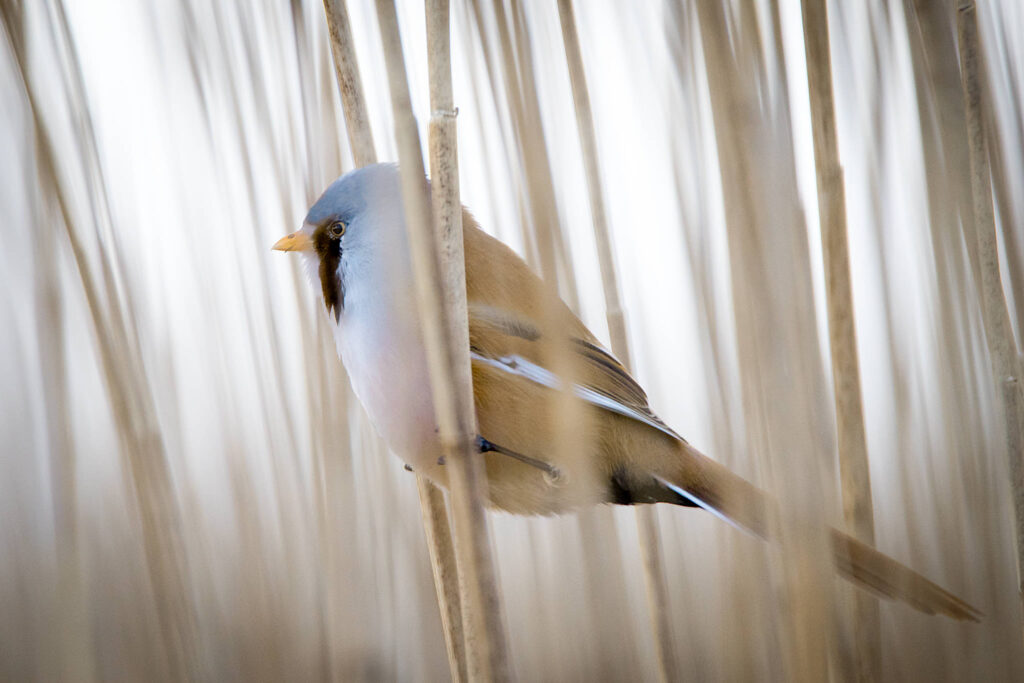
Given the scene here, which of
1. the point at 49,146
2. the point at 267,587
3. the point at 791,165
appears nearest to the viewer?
the point at 791,165

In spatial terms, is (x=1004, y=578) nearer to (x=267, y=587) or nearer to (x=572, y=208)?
(x=572, y=208)

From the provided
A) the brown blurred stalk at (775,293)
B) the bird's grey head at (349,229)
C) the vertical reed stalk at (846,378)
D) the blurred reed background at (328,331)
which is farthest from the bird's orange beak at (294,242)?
the vertical reed stalk at (846,378)

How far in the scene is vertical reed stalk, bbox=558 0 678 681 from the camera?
3.11 feet

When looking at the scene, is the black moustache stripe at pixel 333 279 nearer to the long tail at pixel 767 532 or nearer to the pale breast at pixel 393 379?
the pale breast at pixel 393 379

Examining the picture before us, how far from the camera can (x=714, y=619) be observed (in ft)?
4.02

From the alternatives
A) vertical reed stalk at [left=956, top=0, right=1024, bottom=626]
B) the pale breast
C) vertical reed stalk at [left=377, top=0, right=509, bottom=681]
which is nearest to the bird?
the pale breast

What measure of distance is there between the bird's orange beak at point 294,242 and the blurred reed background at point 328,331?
0.22 meters

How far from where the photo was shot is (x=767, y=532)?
2.90ft

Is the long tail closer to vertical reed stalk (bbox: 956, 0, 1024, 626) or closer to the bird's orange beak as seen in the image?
vertical reed stalk (bbox: 956, 0, 1024, 626)

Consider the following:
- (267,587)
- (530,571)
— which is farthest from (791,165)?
(267,587)

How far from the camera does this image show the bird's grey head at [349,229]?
849 millimetres

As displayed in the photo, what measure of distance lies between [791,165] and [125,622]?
1.28 meters

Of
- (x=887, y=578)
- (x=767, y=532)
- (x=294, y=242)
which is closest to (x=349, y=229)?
(x=294, y=242)

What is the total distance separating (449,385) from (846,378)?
535mm
